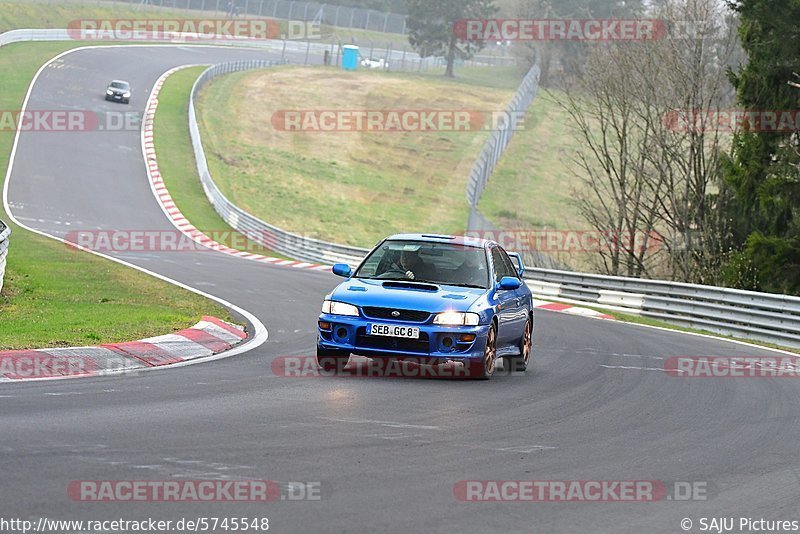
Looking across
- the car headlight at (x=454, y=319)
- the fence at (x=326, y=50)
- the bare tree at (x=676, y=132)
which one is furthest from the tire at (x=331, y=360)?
the fence at (x=326, y=50)

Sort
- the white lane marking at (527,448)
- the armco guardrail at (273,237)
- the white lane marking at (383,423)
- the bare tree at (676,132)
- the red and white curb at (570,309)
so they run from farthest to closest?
1. the armco guardrail at (273,237)
2. the bare tree at (676,132)
3. the red and white curb at (570,309)
4. the white lane marking at (383,423)
5. the white lane marking at (527,448)

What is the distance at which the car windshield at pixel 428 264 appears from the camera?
12.7 meters

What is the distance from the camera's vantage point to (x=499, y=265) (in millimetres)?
13562

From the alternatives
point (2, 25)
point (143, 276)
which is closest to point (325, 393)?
point (143, 276)

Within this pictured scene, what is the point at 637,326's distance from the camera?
21719mm

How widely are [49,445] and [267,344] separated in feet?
24.3

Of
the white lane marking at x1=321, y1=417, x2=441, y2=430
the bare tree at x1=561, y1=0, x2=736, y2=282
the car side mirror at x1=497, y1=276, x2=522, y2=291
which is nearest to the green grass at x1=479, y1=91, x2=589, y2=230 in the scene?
the bare tree at x1=561, y1=0, x2=736, y2=282

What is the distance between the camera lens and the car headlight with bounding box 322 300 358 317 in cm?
1179

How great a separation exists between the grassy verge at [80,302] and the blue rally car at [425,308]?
9.30 ft

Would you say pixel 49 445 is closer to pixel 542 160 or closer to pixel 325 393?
pixel 325 393

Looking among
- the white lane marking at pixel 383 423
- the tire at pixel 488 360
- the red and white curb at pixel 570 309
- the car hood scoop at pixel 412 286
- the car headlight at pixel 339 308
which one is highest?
the car hood scoop at pixel 412 286

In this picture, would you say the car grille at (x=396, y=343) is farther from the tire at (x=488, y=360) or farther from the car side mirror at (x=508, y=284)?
the car side mirror at (x=508, y=284)

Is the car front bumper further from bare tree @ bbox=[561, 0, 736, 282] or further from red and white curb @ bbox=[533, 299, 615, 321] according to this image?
bare tree @ bbox=[561, 0, 736, 282]

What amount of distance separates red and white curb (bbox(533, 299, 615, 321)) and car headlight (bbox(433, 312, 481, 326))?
12246 mm
